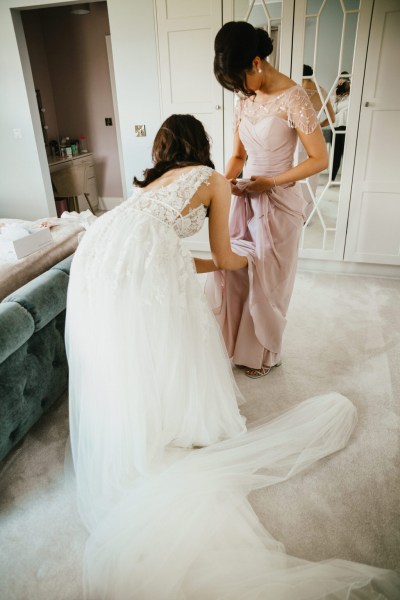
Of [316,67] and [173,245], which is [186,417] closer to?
[173,245]

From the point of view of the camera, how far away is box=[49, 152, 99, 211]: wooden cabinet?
4648mm

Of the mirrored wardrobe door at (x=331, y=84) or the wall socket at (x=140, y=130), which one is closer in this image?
the mirrored wardrobe door at (x=331, y=84)

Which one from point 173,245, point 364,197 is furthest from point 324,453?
point 364,197

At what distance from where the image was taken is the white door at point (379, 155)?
8.71 feet

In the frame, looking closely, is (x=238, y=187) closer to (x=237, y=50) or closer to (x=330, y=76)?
(x=237, y=50)

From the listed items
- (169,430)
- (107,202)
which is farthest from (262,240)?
(107,202)

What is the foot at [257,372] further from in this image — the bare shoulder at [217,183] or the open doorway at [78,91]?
the open doorway at [78,91]

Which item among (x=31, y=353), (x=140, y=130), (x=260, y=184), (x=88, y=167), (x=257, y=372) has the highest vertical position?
(x=140, y=130)

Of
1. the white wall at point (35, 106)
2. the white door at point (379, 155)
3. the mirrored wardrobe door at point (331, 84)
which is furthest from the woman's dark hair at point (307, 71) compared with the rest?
the white wall at point (35, 106)

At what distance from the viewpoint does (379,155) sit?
2.92m

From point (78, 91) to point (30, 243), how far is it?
12.9 feet

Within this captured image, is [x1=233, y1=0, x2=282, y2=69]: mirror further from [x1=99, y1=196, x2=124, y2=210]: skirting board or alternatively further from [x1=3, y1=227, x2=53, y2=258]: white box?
[x1=99, y1=196, x2=124, y2=210]: skirting board

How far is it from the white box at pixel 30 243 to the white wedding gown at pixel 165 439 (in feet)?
2.01

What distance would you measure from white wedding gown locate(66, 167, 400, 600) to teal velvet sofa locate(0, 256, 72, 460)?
179 millimetres
